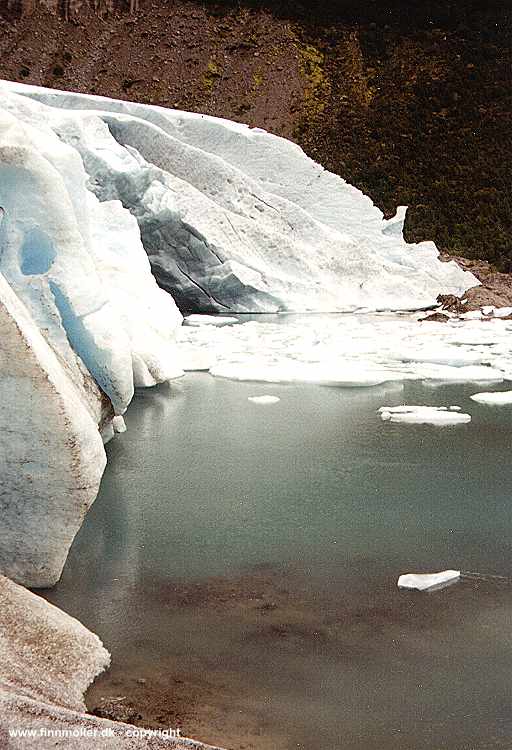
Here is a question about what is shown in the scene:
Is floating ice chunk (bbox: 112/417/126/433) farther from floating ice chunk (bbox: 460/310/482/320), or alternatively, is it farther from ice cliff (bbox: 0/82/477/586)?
floating ice chunk (bbox: 460/310/482/320)

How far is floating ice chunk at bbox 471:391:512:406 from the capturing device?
574 centimetres

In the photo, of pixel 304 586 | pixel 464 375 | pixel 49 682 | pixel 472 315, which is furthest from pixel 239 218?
pixel 49 682

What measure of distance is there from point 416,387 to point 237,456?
233 centimetres

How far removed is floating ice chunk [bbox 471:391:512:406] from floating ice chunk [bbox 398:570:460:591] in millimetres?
3072

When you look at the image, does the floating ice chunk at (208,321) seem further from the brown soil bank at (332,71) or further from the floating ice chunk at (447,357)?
the brown soil bank at (332,71)

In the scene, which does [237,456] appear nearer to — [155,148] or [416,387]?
[416,387]

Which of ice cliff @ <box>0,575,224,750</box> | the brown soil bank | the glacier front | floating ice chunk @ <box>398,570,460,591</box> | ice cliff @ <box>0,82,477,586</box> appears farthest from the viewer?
the brown soil bank

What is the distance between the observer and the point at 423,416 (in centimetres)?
527

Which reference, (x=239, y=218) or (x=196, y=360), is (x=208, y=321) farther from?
(x=196, y=360)

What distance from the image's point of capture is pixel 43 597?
2635 millimetres

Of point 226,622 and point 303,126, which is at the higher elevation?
point 303,126

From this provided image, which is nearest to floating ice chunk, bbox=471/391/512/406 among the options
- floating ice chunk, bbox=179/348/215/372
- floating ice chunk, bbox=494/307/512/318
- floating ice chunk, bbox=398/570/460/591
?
floating ice chunk, bbox=179/348/215/372

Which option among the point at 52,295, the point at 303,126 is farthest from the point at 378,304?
the point at 303,126

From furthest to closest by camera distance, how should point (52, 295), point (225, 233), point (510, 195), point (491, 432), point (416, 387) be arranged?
point (510, 195) < point (225, 233) < point (416, 387) < point (491, 432) < point (52, 295)
